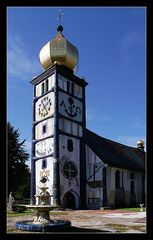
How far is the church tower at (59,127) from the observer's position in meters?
34.5

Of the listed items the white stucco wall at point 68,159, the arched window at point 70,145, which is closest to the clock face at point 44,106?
the white stucco wall at point 68,159

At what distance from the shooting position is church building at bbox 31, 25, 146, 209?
34781 millimetres

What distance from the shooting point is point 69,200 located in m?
35.5

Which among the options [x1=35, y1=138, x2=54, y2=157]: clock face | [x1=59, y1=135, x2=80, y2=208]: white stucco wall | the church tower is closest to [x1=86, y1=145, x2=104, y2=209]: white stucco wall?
the church tower

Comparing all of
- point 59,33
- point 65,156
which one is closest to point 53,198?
point 65,156

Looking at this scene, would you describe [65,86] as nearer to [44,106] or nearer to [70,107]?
[70,107]

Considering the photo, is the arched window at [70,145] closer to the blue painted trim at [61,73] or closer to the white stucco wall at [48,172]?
the white stucco wall at [48,172]

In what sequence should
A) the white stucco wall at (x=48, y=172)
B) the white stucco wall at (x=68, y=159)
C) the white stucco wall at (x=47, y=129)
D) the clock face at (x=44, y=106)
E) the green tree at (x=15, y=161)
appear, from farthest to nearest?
the green tree at (x=15, y=161), the clock face at (x=44, y=106), the white stucco wall at (x=47, y=129), the white stucco wall at (x=68, y=159), the white stucco wall at (x=48, y=172)

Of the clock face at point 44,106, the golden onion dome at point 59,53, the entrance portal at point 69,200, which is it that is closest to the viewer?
the entrance portal at point 69,200

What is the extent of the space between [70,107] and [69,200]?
10.5 meters

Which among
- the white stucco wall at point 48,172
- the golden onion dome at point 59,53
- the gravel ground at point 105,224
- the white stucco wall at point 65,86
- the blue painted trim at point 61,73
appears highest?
the golden onion dome at point 59,53

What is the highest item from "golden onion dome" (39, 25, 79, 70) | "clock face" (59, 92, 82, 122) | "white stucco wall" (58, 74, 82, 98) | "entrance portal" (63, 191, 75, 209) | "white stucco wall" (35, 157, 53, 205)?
"golden onion dome" (39, 25, 79, 70)

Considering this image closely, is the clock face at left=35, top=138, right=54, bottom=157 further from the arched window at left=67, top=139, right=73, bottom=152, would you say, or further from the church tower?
the arched window at left=67, top=139, right=73, bottom=152
